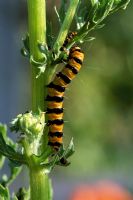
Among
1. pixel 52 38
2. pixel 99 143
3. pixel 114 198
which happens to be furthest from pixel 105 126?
pixel 52 38

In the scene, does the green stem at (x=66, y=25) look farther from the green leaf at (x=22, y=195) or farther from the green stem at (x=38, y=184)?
the green leaf at (x=22, y=195)

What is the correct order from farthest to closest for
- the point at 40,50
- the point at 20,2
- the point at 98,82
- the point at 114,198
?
the point at 20,2
the point at 98,82
the point at 114,198
the point at 40,50

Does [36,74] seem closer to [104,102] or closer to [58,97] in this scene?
[58,97]

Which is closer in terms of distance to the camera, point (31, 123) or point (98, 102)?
point (31, 123)

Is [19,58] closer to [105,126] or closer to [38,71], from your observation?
[105,126]

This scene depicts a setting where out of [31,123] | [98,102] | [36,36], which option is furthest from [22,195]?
[98,102]

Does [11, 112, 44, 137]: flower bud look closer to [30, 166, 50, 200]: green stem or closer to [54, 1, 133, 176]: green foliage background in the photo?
[30, 166, 50, 200]: green stem

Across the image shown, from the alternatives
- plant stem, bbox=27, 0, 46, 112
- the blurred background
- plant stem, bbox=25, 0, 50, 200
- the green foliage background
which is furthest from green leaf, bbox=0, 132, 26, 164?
the green foliage background
